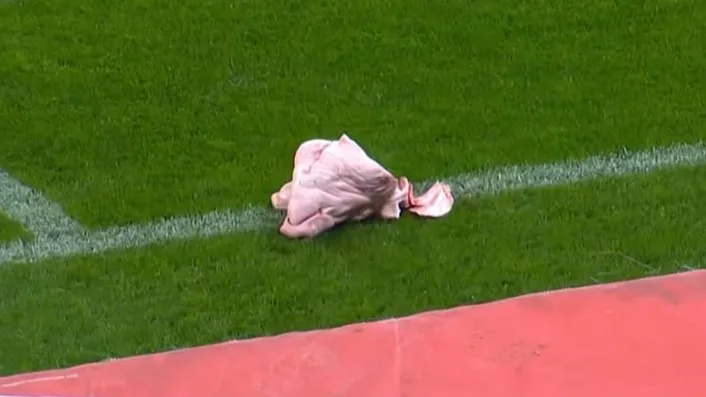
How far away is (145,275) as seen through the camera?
2.85 m

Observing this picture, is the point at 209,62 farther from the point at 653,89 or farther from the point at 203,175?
the point at 653,89

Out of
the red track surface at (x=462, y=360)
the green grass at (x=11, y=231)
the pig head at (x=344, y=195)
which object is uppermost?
the pig head at (x=344, y=195)

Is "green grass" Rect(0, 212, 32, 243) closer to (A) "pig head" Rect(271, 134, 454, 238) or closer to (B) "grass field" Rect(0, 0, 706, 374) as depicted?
(B) "grass field" Rect(0, 0, 706, 374)

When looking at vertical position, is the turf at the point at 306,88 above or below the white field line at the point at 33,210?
above

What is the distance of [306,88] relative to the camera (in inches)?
143

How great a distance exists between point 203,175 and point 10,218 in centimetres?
55

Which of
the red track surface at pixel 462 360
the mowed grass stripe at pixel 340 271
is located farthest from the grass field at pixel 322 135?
the red track surface at pixel 462 360

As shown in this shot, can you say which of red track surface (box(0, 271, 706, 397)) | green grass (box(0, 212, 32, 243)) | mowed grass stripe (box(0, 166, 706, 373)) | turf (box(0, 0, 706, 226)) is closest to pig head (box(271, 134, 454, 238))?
mowed grass stripe (box(0, 166, 706, 373))

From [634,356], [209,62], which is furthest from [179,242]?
[634,356]

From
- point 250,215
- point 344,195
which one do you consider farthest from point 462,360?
point 250,215

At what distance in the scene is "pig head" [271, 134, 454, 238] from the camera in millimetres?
2951

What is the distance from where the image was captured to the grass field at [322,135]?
2750 millimetres

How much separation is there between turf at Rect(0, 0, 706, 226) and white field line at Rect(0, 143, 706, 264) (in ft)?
0.18

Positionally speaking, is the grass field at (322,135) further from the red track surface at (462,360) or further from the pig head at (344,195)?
the red track surface at (462,360)
